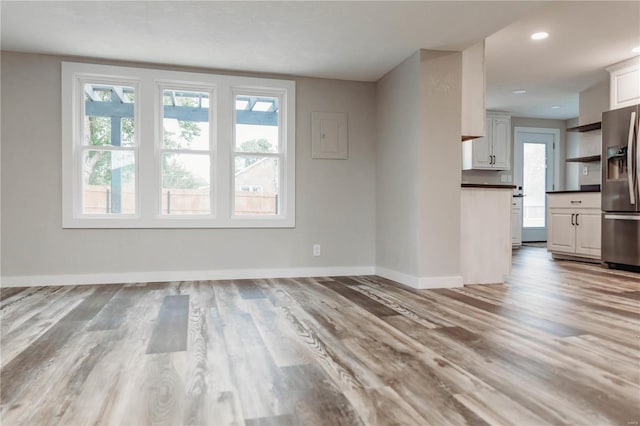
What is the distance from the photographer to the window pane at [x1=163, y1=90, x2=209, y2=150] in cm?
428

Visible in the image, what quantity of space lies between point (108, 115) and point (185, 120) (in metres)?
0.72

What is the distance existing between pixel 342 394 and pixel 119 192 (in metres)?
3.42

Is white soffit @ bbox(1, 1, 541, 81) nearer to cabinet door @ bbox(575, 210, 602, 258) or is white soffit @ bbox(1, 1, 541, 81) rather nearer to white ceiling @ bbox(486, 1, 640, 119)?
white ceiling @ bbox(486, 1, 640, 119)

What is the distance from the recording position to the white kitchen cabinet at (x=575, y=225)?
5.43 m

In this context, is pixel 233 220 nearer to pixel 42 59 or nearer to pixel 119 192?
pixel 119 192

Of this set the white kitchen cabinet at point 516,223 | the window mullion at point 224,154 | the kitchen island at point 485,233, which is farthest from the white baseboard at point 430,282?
the white kitchen cabinet at point 516,223

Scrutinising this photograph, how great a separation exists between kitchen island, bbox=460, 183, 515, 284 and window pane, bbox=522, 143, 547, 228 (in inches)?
178

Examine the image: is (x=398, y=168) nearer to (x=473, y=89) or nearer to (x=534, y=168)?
(x=473, y=89)

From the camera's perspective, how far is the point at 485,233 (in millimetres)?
3955

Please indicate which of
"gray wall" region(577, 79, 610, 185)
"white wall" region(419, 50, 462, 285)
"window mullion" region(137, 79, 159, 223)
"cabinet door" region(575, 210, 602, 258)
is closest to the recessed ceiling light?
"white wall" region(419, 50, 462, 285)

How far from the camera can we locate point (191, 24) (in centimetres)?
322

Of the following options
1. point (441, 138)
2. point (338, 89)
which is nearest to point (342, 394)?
point (441, 138)

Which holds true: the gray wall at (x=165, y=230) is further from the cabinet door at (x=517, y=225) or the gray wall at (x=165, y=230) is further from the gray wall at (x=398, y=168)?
the cabinet door at (x=517, y=225)

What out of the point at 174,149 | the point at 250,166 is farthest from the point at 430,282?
the point at 174,149
